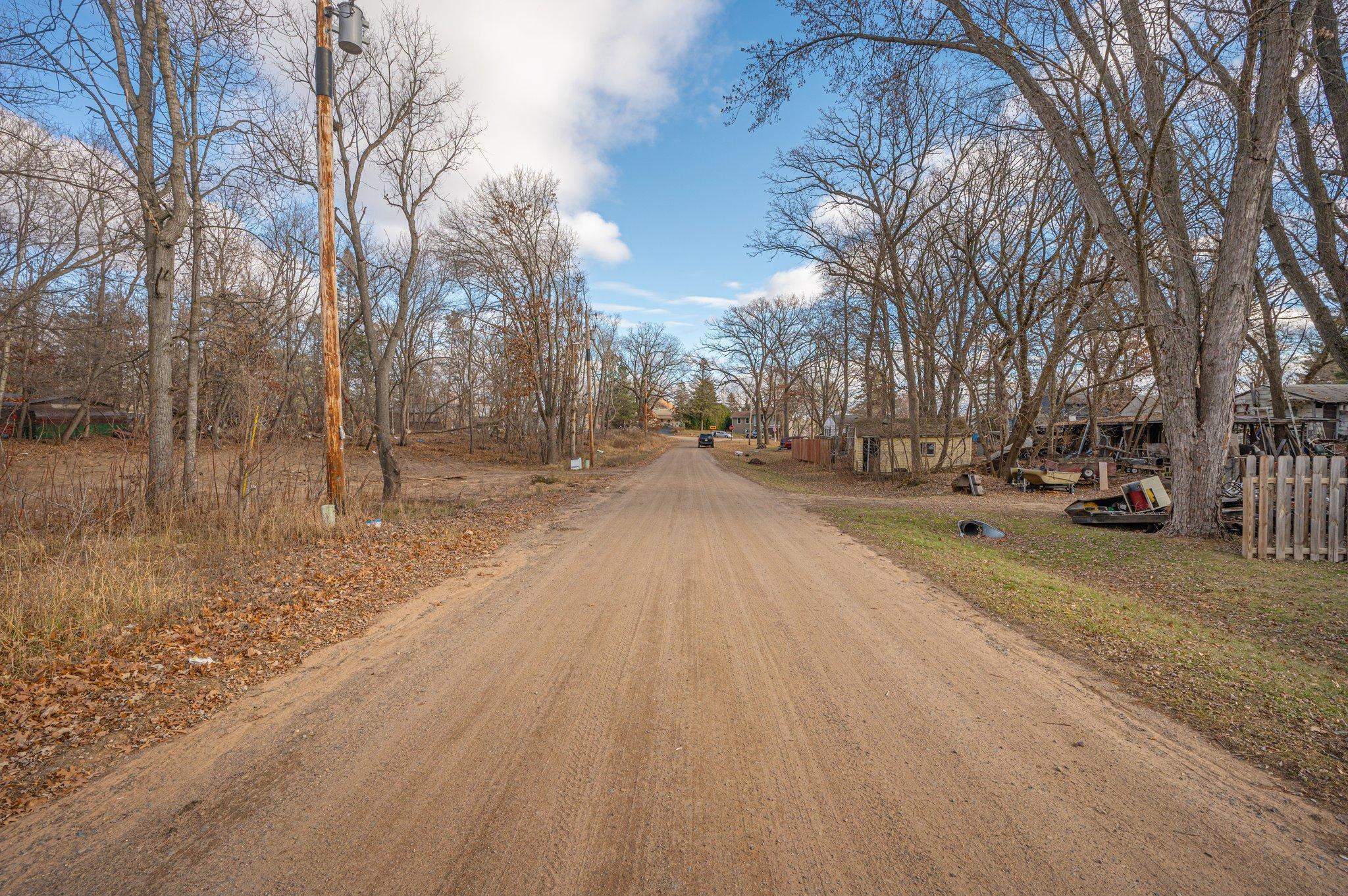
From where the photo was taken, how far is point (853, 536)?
942 cm

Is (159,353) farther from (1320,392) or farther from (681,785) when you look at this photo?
(1320,392)

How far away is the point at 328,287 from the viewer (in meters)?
8.89

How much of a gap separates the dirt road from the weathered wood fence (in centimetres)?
2891

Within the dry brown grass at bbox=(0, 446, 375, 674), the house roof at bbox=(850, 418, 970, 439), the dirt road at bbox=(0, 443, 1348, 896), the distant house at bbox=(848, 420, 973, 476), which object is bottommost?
the dirt road at bbox=(0, 443, 1348, 896)

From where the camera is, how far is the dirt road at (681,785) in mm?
2152

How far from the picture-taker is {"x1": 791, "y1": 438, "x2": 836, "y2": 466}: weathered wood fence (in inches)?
1313

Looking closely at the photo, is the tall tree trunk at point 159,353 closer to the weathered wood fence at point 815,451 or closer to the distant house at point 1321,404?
the weathered wood fence at point 815,451

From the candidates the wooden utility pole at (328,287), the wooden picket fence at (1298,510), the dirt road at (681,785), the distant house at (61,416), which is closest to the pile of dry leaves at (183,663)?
the dirt road at (681,785)

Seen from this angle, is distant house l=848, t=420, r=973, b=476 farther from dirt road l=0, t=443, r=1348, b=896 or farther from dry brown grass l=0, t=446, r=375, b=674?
dirt road l=0, t=443, r=1348, b=896

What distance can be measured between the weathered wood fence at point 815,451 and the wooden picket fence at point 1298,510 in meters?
24.2

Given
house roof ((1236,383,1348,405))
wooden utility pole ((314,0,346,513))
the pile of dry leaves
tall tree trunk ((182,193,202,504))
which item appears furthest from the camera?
house roof ((1236,383,1348,405))

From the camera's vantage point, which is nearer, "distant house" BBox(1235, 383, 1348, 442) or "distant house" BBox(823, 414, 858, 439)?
"distant house" BBox(1235, 383, 1348, 442)

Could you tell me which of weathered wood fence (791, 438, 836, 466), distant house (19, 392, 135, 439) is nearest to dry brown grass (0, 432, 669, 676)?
distant house (19, 392, 135, 439)

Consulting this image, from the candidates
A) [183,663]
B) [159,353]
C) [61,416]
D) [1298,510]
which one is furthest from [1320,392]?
[61,416]
